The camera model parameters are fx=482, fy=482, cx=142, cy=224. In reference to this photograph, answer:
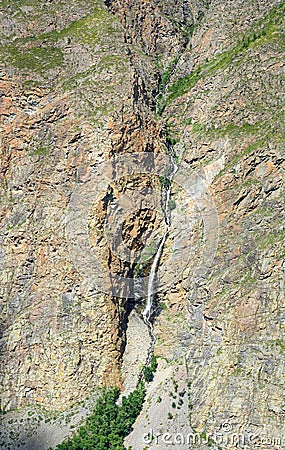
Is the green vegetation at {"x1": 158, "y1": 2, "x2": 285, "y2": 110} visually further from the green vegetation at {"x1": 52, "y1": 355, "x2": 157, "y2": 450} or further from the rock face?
the green vegetation at {"x1": 52, "y1": 355, "x2": 157, "y2": 450}

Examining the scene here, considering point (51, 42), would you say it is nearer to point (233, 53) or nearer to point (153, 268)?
point (233, 53)

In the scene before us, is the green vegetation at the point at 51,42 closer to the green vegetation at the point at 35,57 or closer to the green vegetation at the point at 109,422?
the green vegetation at the point at 35,57

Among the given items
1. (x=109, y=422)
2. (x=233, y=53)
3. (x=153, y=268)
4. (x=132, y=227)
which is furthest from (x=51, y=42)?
(x=109, y=422)

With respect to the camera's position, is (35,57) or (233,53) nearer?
(35,57)

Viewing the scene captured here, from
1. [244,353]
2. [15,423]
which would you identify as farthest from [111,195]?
[15,423]

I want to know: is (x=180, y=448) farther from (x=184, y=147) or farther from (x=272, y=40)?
→ (x=272, y=40)

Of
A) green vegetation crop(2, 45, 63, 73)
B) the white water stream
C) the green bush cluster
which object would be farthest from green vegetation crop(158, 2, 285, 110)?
the green bush cluster
